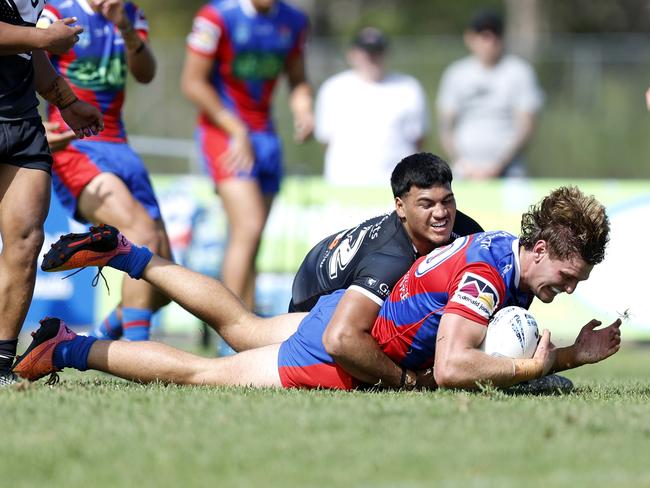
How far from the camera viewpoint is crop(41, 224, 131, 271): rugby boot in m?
6.64

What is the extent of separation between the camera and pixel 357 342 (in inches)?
242

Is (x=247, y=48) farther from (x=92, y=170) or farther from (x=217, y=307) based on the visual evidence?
(x=217, y=307)

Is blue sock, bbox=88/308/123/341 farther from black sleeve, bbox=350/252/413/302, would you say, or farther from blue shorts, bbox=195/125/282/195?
black sleeve, bbox=350/252/413/302

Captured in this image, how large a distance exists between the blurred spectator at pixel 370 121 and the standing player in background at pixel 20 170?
6595 millimetres

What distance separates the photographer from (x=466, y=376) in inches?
228

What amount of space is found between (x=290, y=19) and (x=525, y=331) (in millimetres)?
4732

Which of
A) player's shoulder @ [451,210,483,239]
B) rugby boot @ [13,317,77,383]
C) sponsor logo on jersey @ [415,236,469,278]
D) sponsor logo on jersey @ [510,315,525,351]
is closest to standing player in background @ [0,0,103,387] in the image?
rugby boot @ [13,317,77,383]

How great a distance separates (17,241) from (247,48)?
3.97 m

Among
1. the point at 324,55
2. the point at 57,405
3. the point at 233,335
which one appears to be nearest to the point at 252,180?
the point at 233,335

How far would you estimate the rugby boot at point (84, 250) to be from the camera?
6.64 meters

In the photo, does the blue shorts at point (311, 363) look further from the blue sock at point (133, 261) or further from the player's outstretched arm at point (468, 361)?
the blue sock at point (133, 261)

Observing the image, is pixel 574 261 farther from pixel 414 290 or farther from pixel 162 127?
pixel 162 127

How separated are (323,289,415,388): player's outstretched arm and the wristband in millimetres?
2001

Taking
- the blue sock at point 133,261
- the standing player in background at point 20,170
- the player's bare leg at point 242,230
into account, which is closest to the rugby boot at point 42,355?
the standing player in background at point 20,170
